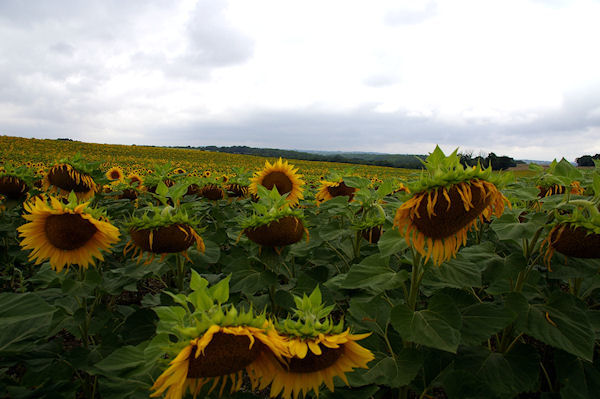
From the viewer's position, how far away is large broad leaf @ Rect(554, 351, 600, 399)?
5.37ft

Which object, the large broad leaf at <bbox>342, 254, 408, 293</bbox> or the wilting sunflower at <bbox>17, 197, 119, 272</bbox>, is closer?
the large broad leaf at <bbox>342, 254, 408, 293</bbox>

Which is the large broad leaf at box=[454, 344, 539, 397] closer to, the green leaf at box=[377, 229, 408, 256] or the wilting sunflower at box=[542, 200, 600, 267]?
the wilting sunflower at box=[542, 200, 600, 267]

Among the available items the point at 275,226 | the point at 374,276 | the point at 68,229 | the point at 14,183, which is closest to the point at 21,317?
the point at 68,229

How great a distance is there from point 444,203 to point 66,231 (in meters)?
2.00

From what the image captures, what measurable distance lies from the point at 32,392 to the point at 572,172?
2832 millimetres

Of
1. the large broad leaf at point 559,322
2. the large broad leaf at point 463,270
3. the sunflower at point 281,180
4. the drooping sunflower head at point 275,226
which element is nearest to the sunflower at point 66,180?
the sunflower at point 281,180

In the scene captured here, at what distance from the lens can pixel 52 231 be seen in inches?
74.8

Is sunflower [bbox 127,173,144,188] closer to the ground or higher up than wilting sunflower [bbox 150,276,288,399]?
higher up

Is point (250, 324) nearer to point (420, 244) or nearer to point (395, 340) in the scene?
point (420, 244)

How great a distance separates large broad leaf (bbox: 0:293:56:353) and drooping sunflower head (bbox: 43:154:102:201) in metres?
Answer: 2.04

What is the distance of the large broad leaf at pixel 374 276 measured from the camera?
154cm

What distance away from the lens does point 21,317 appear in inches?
43.4

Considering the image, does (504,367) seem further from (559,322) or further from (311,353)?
(311,353)

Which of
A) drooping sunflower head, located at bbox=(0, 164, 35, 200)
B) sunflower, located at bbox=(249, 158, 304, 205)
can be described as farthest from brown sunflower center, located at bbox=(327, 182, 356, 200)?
drooping sunflower head, located at bbox=(0, 164, 35, 200)
